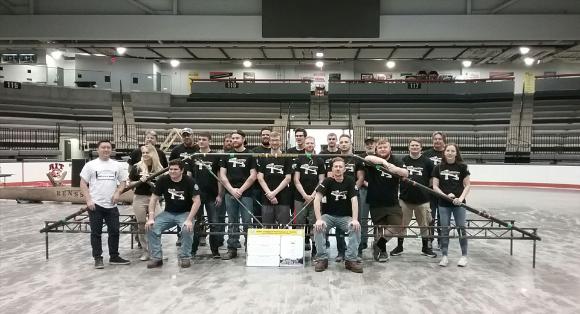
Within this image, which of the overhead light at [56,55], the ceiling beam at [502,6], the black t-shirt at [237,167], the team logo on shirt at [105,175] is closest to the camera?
the team logo on shirt at [105,175]

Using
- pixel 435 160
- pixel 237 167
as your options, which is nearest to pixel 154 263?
pixel 237 167

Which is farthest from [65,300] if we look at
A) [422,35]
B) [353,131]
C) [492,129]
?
[492,129]

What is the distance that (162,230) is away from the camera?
4.98m

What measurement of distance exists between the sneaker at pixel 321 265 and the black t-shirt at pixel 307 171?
89 cm

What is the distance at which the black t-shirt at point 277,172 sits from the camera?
208 inches

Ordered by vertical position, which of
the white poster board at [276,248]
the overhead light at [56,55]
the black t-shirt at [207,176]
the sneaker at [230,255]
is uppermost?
the overhead light at [56,55]

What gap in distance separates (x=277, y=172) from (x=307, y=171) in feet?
1.34

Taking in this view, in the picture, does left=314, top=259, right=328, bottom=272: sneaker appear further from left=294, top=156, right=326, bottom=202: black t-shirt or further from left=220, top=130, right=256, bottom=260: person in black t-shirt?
left=220, top=130, right=256, bottom=260: person in black t-shirt

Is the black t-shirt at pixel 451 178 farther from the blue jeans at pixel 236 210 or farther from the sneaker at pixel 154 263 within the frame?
the sneaker at pixel 154 263

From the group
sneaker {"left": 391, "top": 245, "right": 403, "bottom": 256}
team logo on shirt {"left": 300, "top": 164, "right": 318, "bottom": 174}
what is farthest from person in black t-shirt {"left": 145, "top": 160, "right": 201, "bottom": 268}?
sneaker {"left": 391, "top": 245, "right": 403, "bottom": 256}

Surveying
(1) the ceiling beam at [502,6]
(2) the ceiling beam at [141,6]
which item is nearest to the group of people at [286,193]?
(2) the ceiling beam at [141,6]

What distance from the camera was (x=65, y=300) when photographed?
12.5 feet

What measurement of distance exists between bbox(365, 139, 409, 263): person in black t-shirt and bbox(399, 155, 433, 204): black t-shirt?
0.20 metres

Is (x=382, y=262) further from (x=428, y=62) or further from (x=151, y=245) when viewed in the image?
(x=428, y=62)
